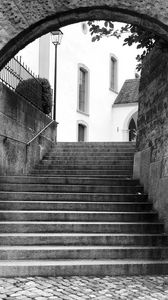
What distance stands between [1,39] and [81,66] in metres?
15.8

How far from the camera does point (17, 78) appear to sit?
9.87m

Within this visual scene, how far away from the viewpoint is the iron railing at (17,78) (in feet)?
29.9

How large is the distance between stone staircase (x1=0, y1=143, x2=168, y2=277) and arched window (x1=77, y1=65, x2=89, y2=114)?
38.7 feet

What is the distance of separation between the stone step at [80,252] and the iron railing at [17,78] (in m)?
4.28

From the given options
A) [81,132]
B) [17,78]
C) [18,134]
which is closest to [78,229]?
[18,134]

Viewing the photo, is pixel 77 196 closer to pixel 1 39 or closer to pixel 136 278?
pixel 136 278

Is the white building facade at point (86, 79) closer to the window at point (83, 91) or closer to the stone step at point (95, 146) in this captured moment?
the window at point (83, 91)

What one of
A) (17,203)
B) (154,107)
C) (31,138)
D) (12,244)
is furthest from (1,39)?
(31,138)

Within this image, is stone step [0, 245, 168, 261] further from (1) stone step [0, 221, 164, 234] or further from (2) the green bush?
(2) the green bush

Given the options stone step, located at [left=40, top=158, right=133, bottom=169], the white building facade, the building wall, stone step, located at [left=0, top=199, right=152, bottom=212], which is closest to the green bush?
stone step, located at [left=40, top=158, right=133, bottom=169]

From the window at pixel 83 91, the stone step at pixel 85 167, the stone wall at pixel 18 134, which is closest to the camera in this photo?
the stone wall at pixel 18 134

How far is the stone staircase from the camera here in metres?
5.23

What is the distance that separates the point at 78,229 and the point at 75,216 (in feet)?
1.14

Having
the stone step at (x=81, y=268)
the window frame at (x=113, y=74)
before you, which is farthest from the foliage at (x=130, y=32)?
the window frame at (x=113, y=74)
